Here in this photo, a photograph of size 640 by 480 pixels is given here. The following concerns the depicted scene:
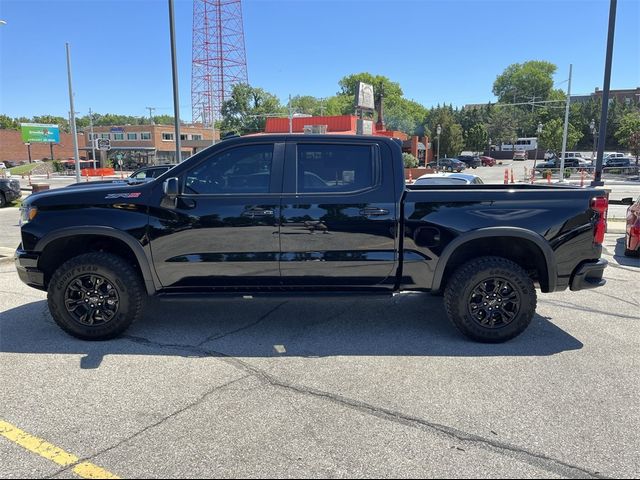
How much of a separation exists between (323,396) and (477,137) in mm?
89042

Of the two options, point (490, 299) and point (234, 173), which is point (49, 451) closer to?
point (234, 173)

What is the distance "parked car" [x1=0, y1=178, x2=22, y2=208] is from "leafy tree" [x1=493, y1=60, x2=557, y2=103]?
116m

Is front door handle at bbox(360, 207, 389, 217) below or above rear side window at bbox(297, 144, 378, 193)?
below

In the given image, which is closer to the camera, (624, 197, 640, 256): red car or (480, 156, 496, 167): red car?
(624, 197, 640, 256): red car

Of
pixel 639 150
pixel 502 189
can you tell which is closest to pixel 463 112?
pixel 639 150

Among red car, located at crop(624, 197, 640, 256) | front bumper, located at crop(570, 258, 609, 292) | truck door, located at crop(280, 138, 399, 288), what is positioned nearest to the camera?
truck door, located at crop(280, 138, 399, 288)

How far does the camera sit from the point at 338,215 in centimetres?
429

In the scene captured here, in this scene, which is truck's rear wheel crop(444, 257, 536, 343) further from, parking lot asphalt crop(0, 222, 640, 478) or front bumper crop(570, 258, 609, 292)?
front bumper crop(570, 258, 609, 292)

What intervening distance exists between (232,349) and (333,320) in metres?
1.24


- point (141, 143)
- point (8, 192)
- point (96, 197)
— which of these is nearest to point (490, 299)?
point (96, 197)

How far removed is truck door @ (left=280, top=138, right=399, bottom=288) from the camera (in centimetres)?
430

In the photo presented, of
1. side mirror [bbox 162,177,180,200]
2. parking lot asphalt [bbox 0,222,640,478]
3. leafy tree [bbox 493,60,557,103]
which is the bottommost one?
parking lot asphalt [bbox 0,222,640,478]

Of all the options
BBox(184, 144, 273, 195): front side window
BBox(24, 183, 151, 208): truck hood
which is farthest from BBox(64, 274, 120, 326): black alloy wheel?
BBox(184, 144, 273, 195): front side window

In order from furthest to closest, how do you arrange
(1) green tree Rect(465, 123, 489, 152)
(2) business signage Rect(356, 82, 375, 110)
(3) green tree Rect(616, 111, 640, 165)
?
(1) green tree Rect(465, 123, 489, 152) → (3) green tree Rect(616, 111, 640, 165) → (2) business signage Rect(356, 82, 375, 110)
